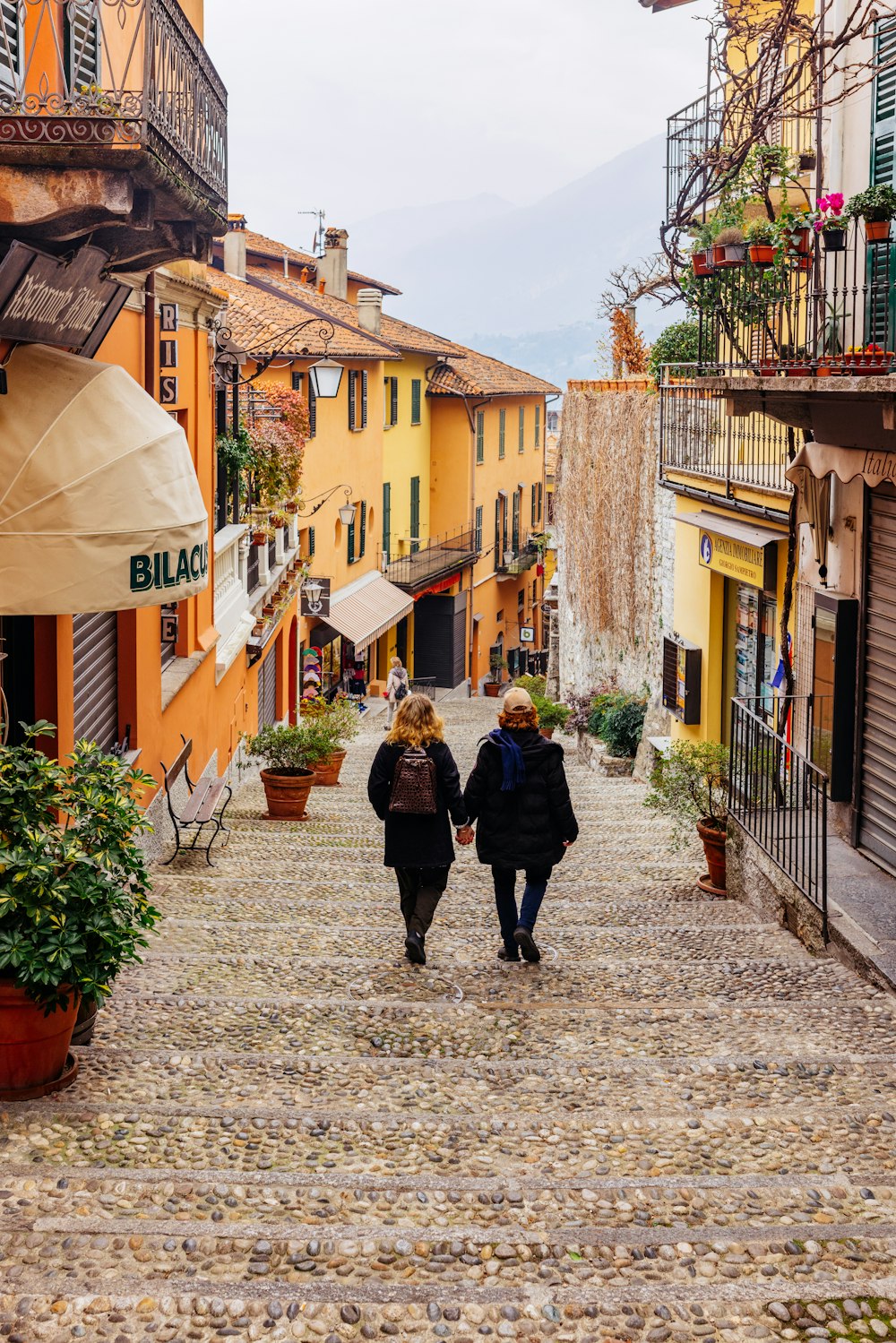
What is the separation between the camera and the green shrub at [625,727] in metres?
20.2

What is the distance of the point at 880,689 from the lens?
966 cm

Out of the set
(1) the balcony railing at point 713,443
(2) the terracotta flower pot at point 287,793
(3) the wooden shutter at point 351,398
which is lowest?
(2) the terracotta flower pot at point 287,793

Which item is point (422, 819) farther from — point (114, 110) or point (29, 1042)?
point (114, 110)

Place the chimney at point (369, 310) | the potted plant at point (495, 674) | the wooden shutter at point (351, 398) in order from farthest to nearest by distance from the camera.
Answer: the potted plant at point (495, 674), the chimney at point (369, 310), the wooden shutter at point (351, 398)

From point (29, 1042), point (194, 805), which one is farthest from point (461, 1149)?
point (194, 805)

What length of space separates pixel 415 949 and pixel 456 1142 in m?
2.57

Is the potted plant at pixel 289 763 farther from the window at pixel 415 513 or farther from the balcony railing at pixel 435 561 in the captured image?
the window at pixel 415 513

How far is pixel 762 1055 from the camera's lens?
19.4 feet

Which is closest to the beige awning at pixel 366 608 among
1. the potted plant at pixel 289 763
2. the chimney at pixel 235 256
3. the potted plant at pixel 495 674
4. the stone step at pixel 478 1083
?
the chimney at pixel 235 256

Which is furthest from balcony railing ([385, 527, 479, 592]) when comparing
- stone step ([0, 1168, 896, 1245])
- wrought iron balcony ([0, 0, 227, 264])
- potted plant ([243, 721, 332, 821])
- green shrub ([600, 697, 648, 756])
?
stone step ([0, 1168, 896, 1245])

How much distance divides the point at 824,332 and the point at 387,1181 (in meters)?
8.11

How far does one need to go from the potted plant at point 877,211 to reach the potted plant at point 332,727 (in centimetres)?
→ 829

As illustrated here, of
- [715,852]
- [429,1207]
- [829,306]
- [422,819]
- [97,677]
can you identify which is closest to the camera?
[429,1207]

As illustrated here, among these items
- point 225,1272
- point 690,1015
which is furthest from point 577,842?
point 225,1272
